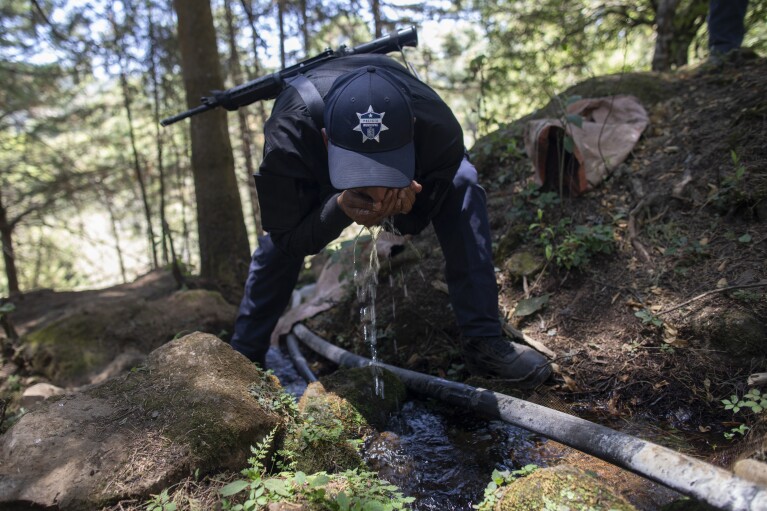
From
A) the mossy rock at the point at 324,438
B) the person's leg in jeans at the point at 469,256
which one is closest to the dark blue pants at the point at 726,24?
the person's leg in jeans at the point at 469,256

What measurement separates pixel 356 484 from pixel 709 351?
1.89 m

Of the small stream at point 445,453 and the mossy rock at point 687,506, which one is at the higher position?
the mossy rock at point 687,506

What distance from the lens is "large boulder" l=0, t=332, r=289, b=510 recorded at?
63.2 inches

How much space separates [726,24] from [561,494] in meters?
5.35

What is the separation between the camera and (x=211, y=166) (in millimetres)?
5402

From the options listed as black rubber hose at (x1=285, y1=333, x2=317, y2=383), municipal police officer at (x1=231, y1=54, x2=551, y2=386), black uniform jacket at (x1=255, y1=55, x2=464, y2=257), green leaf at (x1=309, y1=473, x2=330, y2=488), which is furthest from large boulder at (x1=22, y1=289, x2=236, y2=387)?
green leaf at (x1=309, y1=473, x2=330, y2=488)

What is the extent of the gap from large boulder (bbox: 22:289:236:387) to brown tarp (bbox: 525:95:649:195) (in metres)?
3.37

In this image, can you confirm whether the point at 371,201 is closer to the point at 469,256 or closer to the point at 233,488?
the point at 469,256

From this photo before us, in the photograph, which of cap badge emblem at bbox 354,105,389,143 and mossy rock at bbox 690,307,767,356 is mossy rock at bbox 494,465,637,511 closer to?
mossy rock at bbox 690,307,767,356

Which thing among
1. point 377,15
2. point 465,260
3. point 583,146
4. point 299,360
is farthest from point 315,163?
point 377,15

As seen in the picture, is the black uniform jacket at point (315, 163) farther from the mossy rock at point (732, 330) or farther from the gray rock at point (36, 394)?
the gray rock at point (36, 394)

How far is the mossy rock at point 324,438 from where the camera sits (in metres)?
2.01

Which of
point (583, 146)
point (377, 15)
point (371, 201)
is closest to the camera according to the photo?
point (371, 201)

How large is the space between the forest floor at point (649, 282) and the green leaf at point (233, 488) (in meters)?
1.48
